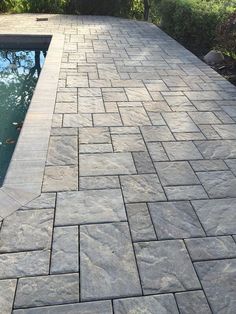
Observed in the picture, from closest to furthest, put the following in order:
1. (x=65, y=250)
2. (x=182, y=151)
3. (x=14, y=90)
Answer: (x=65, y=250), (x=182, y=151), (x=14, y=90)

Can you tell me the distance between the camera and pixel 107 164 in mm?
3000

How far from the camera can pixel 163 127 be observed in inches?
148

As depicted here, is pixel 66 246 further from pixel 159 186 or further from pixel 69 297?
pixel 159 186

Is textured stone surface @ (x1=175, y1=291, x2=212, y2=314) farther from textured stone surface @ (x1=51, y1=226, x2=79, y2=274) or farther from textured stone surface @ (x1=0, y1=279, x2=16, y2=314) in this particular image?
textured stone surface @ (x1=0, y1=279, x2=16, y2=314)

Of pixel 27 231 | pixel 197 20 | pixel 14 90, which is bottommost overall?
pixel 14 90

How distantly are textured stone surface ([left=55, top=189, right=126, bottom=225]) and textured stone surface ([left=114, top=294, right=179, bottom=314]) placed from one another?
2.18 ft

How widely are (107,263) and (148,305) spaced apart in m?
0.36

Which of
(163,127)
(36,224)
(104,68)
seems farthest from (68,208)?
(104,68)

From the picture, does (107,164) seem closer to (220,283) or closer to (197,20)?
(220,283)

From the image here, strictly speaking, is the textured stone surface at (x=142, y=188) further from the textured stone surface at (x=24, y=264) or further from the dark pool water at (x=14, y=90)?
the dark pool water at (x=14, y=90)

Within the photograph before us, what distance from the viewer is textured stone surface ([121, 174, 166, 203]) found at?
2.59 metres

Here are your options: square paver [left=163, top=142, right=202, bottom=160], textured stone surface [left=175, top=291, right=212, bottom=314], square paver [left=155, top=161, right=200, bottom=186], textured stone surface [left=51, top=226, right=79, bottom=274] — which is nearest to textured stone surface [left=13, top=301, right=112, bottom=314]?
textured stone surface [left=51, top=226, right=79, bottom=274]

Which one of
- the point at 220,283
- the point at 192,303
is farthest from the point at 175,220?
the point at 192,303

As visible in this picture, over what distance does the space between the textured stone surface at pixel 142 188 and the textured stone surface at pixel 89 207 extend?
0.09 metres
